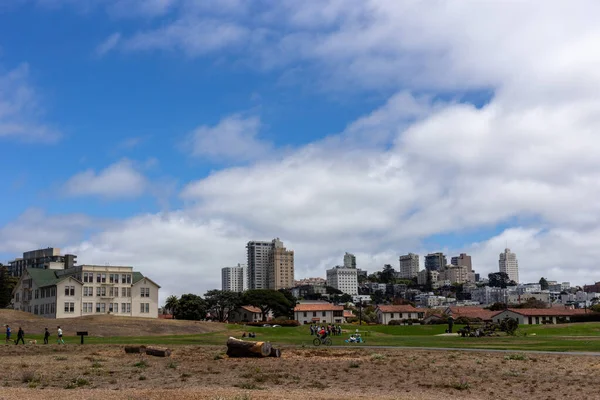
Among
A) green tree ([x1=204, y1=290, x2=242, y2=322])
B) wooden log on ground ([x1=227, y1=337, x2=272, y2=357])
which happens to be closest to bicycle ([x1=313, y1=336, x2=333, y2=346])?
wooden log on ground ([x1=227, y1=337, x2=272, y2=357])

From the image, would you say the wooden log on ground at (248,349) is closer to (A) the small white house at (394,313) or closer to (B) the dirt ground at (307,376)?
(B) the dirt ground at (307,376)

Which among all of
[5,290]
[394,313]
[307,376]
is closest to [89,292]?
[5,290]

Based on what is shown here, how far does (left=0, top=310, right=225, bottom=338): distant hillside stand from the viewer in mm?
84969

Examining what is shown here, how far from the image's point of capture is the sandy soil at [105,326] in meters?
84.9

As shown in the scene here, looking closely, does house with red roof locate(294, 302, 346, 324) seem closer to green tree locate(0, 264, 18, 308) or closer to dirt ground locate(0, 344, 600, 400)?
green tree locate(0, 264, 18, 308)

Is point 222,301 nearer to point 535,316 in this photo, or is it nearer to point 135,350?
point 535,316

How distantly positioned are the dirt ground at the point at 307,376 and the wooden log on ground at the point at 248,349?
864 mm

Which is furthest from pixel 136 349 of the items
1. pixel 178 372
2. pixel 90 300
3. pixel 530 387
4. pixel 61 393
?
pixel 90 300

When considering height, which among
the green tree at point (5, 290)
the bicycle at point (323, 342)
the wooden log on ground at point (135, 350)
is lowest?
the bicycle at point (323, 342)

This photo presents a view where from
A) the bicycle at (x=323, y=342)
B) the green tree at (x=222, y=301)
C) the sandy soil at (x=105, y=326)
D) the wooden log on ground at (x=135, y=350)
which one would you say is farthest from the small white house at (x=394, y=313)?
the wooden log on ground at (x=135, y=350)

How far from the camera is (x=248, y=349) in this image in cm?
3806

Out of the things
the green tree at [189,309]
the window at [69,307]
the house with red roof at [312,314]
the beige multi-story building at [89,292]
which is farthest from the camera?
the house with red roof at [312,314]

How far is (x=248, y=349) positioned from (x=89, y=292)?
93907mm

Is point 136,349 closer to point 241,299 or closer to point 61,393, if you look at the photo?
point 61,393
